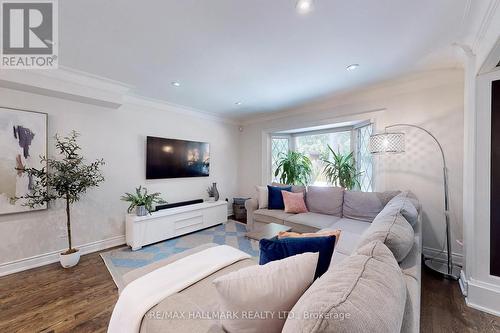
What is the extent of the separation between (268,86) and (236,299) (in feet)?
9.41

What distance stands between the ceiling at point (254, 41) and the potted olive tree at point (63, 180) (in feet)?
3.68

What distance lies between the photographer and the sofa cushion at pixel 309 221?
2.77 metres

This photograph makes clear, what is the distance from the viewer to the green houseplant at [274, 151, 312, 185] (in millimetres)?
4254

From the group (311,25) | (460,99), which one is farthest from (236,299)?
(460,99)

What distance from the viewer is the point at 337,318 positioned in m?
0.49

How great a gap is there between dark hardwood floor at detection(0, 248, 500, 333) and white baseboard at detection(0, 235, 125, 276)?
10cm

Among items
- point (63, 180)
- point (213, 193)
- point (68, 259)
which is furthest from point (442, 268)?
point (63, 180)

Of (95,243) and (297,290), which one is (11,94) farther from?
(297,290)

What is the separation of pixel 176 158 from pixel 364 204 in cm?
334

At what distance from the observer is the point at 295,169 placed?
4.26m

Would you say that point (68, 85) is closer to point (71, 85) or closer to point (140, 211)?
point (71, 85)

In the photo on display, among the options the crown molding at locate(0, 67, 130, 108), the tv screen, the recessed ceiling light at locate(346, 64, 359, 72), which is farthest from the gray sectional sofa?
the crown molding at locate(0, 67, 130, 108)

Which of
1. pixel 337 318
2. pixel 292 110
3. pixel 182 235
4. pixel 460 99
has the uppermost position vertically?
pixel 292 110

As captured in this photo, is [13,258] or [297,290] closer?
[297,290]
